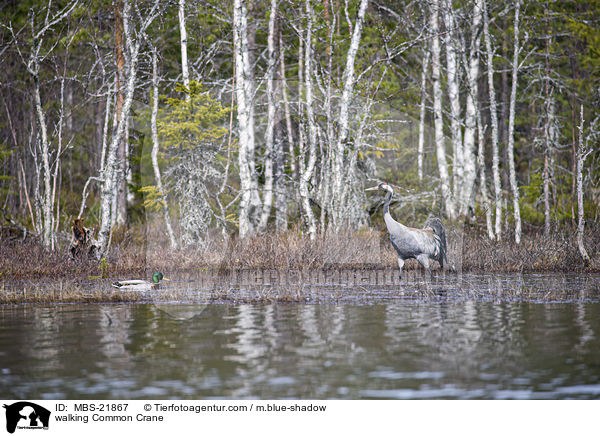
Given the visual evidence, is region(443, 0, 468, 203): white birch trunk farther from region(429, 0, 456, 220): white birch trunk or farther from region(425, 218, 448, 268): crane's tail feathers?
region(425, 218, 448, 268): crane's tail feathers

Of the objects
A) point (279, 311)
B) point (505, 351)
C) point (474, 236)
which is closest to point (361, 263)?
point (474, 236)

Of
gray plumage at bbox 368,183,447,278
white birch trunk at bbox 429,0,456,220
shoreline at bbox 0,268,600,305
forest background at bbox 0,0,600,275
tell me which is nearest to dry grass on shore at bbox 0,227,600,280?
forest background at bbox 0,0,600,275

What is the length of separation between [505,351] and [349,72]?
12.5 meters

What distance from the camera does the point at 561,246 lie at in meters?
15.8

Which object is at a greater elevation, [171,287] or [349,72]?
[349,72]

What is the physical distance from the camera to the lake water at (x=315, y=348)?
6.04 meters

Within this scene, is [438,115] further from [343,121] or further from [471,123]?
[343,121]

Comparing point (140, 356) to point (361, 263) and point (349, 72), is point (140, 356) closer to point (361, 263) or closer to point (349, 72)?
point (361, 263)

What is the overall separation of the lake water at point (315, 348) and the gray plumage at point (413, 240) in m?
2.13

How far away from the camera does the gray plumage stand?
539 inches

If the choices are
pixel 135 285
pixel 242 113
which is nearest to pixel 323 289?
pixel 135 285

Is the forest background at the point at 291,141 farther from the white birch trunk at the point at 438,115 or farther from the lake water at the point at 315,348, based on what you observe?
the lake water at the point at 315,348

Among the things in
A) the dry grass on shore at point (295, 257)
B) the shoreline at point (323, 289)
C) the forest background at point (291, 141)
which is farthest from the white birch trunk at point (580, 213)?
the shoreline at point (323, 289)

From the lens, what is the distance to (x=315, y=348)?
7566mm
